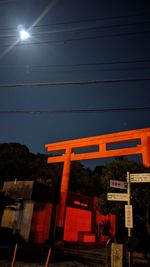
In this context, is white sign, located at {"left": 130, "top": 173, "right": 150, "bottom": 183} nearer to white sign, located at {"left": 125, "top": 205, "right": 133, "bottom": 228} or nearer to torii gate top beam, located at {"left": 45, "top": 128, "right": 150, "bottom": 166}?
white sign, located at {"left": 125, "top": 205, "right": 133, "bottom": 228}

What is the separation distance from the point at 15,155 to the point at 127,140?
21938mm

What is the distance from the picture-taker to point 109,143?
17.8 meters

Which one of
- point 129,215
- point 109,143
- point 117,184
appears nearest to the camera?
point 129,215

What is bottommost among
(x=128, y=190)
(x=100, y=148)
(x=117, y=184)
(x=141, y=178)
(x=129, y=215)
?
(x=129, y=215)

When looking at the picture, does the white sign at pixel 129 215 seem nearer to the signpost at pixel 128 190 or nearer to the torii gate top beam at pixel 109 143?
the signpost at pixel 128 190

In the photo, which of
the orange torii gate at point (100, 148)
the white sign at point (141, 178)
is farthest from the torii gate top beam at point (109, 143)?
the white sign at point (141, 178)

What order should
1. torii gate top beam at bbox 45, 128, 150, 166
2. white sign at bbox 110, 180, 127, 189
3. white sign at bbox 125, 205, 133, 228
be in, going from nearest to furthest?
white sign at bbox 125, 205, 133, 228 → white sign at bbox 110, 180, 127, 189 → torii gate top beam at bbox 45, 128, 150, 166

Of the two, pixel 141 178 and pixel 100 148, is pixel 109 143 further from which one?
pixel 141 178

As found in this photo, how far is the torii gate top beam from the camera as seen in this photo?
622 inches

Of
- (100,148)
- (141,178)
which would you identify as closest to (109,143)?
(100,148)

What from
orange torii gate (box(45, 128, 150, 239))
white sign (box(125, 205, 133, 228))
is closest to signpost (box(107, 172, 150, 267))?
white sign (box(125, 205, 133, 228))

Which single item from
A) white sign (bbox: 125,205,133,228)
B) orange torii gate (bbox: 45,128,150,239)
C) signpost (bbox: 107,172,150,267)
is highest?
orange torii gate (bbox: 45,128,150,239)

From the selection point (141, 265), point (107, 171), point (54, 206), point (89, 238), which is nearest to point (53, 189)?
point (54, 206)

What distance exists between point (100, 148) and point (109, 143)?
0.92 metres
